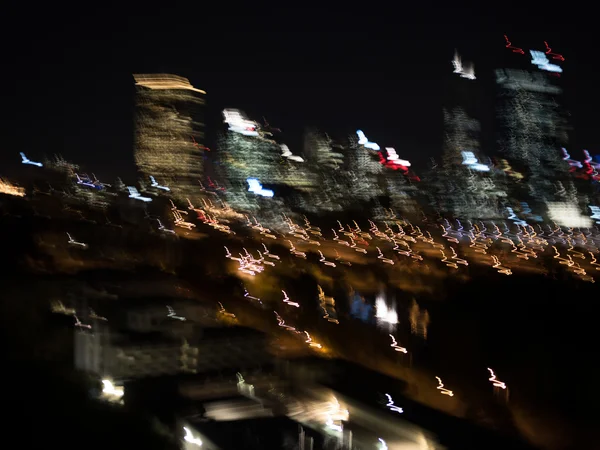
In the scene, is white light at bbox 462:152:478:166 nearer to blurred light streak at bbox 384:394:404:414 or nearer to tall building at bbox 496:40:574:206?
tall building at bbox 496:40:574:206

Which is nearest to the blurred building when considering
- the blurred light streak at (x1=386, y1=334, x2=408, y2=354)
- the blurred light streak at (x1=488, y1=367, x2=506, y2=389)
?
the blurred light streak at (x1=386, y1=334, x2=408, y2=354)

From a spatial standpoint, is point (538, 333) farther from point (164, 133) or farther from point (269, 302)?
point (164, 133)

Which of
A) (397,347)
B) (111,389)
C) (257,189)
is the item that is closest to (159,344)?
(111,389)

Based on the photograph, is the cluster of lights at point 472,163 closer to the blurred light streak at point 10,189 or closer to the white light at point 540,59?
the white light at point 540,59

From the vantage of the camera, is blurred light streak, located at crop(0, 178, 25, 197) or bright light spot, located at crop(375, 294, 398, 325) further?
blurred light streak, located at crop(0, 178, 25, 197)

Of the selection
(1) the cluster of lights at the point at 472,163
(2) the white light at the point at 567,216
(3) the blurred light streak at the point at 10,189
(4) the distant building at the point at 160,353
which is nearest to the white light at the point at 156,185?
(3) the blurred light streak at the point at 10,189

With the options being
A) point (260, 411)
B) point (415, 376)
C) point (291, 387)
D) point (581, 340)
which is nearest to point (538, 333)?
point (581, 340)

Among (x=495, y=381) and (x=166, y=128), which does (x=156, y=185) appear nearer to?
(x=166, y=128)
